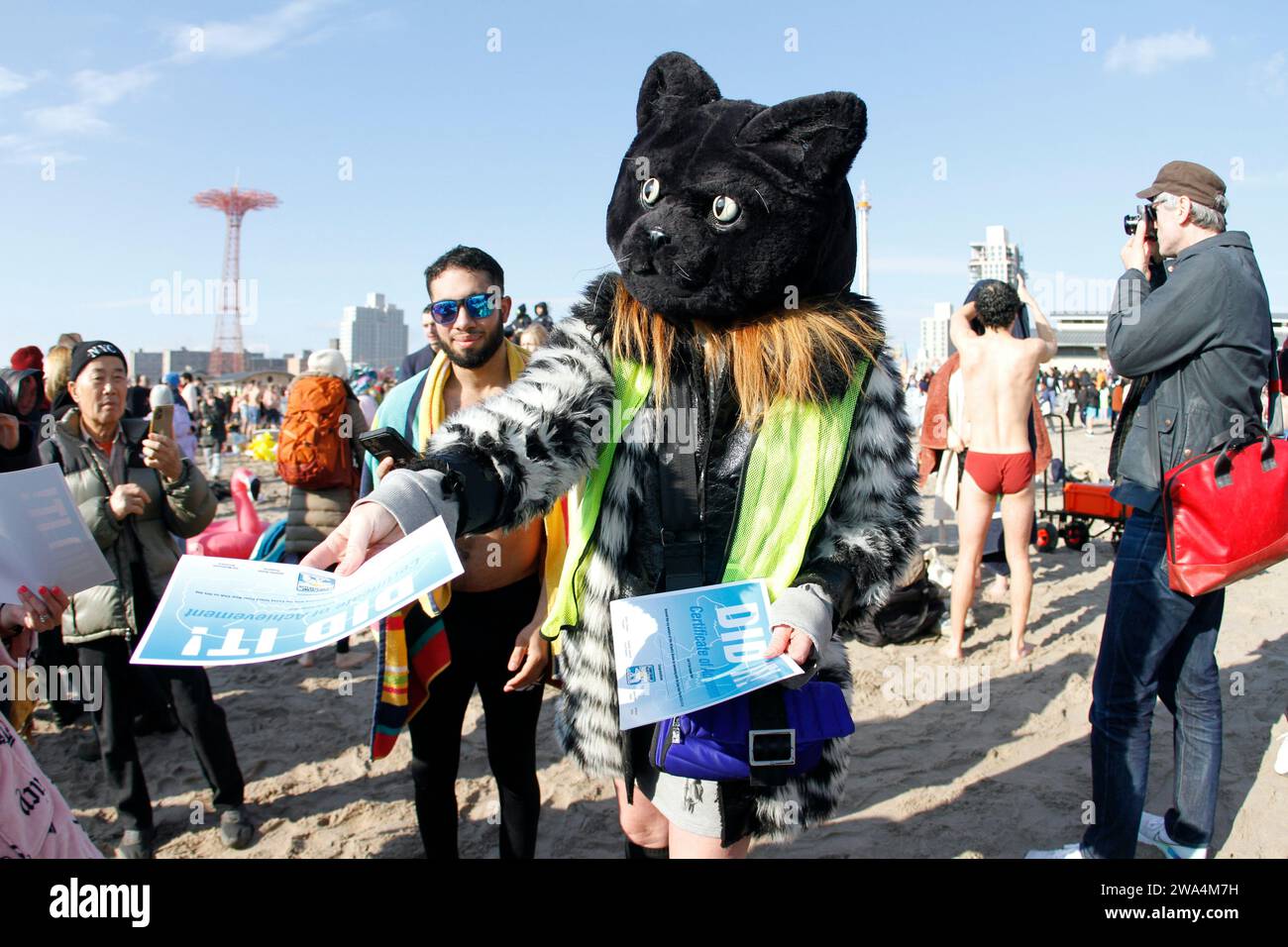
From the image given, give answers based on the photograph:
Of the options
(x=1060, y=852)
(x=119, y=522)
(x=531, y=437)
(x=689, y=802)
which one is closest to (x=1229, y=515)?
(x=1060, y=852)

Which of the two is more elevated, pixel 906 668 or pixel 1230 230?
pixel 1230 230

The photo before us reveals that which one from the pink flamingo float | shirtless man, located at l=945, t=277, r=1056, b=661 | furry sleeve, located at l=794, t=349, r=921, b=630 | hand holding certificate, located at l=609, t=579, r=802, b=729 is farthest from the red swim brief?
the pink flamingo float

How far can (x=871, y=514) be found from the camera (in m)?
1.86

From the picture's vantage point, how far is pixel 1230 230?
105 inches

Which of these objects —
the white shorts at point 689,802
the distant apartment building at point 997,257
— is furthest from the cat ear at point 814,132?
the distant apartment building at point 997,257

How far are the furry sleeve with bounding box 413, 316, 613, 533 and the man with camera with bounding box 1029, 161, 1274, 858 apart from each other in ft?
6.30

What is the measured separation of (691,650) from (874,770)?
2.80 metres

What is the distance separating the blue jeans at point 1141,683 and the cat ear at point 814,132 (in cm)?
177

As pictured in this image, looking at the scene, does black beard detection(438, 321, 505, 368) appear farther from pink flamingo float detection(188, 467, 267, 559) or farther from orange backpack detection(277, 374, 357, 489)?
pink flamingo float detection(188, 467, 267, 559)

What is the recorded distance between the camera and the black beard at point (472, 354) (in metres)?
2.68

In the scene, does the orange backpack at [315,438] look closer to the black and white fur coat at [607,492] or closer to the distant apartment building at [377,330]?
the black and white fur coat at [607,492]
